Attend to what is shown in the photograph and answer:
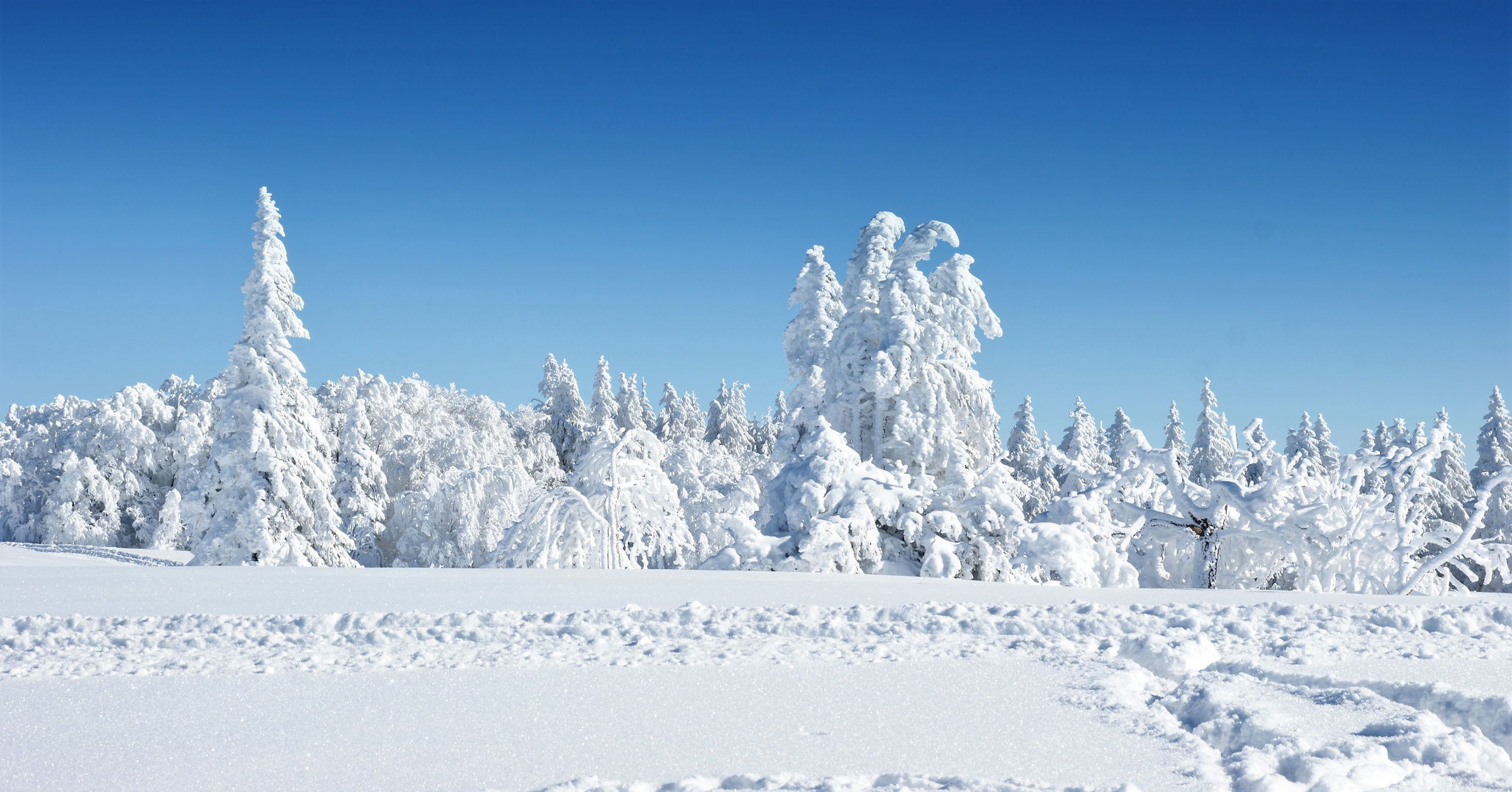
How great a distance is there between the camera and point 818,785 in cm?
401

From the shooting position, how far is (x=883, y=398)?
1886 centimetres

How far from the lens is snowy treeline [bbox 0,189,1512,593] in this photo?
15.7m

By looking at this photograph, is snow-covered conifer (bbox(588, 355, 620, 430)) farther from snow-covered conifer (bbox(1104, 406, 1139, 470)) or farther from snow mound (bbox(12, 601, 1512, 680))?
snow mound (bbox(12, 601, 1512, 680))

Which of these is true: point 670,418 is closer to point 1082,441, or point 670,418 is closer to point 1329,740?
point 1082,441

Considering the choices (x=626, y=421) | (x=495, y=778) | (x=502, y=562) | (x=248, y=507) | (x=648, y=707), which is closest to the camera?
(x=495, y=778)

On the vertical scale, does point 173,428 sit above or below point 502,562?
above

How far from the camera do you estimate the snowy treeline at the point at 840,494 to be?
51.6 ft

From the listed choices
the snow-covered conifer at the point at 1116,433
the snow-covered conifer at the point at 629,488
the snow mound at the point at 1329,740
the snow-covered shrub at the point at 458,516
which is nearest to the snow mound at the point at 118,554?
the snow-covered shrub at the point at 458,516

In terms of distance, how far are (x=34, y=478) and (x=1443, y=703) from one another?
43.1 meters

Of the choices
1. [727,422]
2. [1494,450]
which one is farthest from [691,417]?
[1494,450]

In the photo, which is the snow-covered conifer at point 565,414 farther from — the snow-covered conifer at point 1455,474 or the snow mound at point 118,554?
the snow-covered conifer at point 1455,474

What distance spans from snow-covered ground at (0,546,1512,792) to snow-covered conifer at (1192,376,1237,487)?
139 ft

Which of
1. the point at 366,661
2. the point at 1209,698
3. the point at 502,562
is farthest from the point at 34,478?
the point at 1209,698

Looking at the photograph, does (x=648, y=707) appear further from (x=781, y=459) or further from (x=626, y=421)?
(x=626, y=421)
